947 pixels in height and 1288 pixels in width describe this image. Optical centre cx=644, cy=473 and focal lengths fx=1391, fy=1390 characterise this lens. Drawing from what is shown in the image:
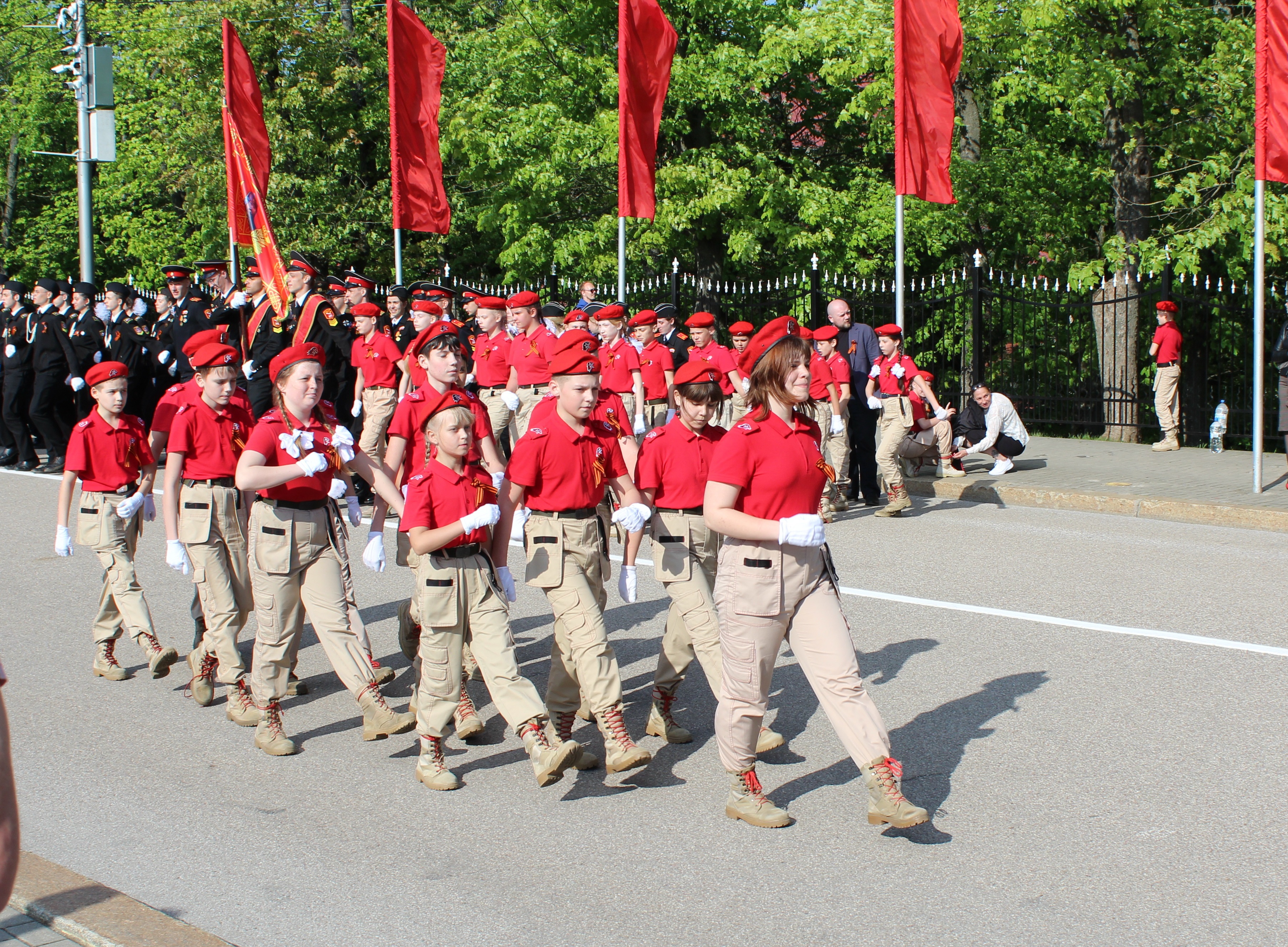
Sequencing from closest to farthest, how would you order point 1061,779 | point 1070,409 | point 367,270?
point 1061,779 → point 1070,409 → point 367,270

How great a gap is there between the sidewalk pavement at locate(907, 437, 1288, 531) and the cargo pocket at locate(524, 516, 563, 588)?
26.6 ft

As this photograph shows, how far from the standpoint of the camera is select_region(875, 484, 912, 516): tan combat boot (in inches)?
504

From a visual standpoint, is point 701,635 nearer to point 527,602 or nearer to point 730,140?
point 527,602

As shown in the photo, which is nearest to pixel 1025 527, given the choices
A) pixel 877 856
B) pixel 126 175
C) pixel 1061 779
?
pixel 1061 779

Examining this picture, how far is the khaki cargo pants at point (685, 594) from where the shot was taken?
6.14 meters

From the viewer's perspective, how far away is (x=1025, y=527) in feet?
39.4

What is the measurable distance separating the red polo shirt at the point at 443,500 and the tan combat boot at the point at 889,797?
1895 millimetres

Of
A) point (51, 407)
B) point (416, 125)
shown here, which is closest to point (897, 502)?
point (416, 125)

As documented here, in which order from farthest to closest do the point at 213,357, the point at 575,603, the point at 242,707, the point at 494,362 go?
the point at 494,362 < the point at 213,357 < the point at 242,707 < the point at 575,603

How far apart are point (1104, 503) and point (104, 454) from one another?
9007 mm

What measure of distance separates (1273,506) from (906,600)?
4.96 meters

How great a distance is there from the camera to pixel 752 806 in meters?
5.26

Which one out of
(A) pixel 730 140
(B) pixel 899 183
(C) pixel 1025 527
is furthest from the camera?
(A) pixel 730 140

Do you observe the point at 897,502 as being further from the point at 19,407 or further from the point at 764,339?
the point at 19,407
